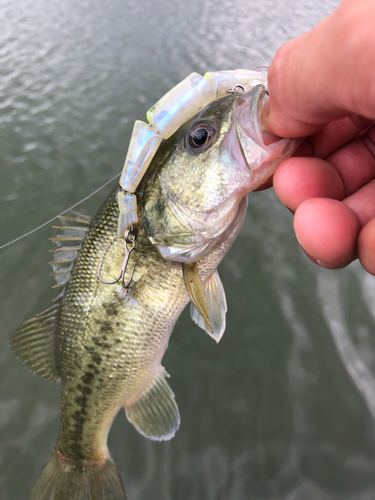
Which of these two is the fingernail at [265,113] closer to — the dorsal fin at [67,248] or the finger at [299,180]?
the finger at [299,180]

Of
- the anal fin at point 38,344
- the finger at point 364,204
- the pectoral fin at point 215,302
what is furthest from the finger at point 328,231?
the anal fin at point 38,344

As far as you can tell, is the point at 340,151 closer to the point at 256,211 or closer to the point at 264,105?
the point at 264,105

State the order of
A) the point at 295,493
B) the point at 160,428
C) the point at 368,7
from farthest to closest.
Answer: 1. the point at 295,493
2. the point at 160,428
3. the point at 368,7

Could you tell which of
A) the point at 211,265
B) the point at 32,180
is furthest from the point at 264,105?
the point at 32,180

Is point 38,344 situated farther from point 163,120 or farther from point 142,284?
point 163,120

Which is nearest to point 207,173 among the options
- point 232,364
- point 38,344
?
point 38,344

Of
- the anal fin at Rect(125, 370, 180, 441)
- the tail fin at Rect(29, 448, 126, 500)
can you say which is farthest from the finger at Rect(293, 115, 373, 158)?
the tail fin at Rect(29, 448, 126, 500)

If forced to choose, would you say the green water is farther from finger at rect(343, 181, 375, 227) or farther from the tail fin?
finger at rect(343, 181, 375, 227)
